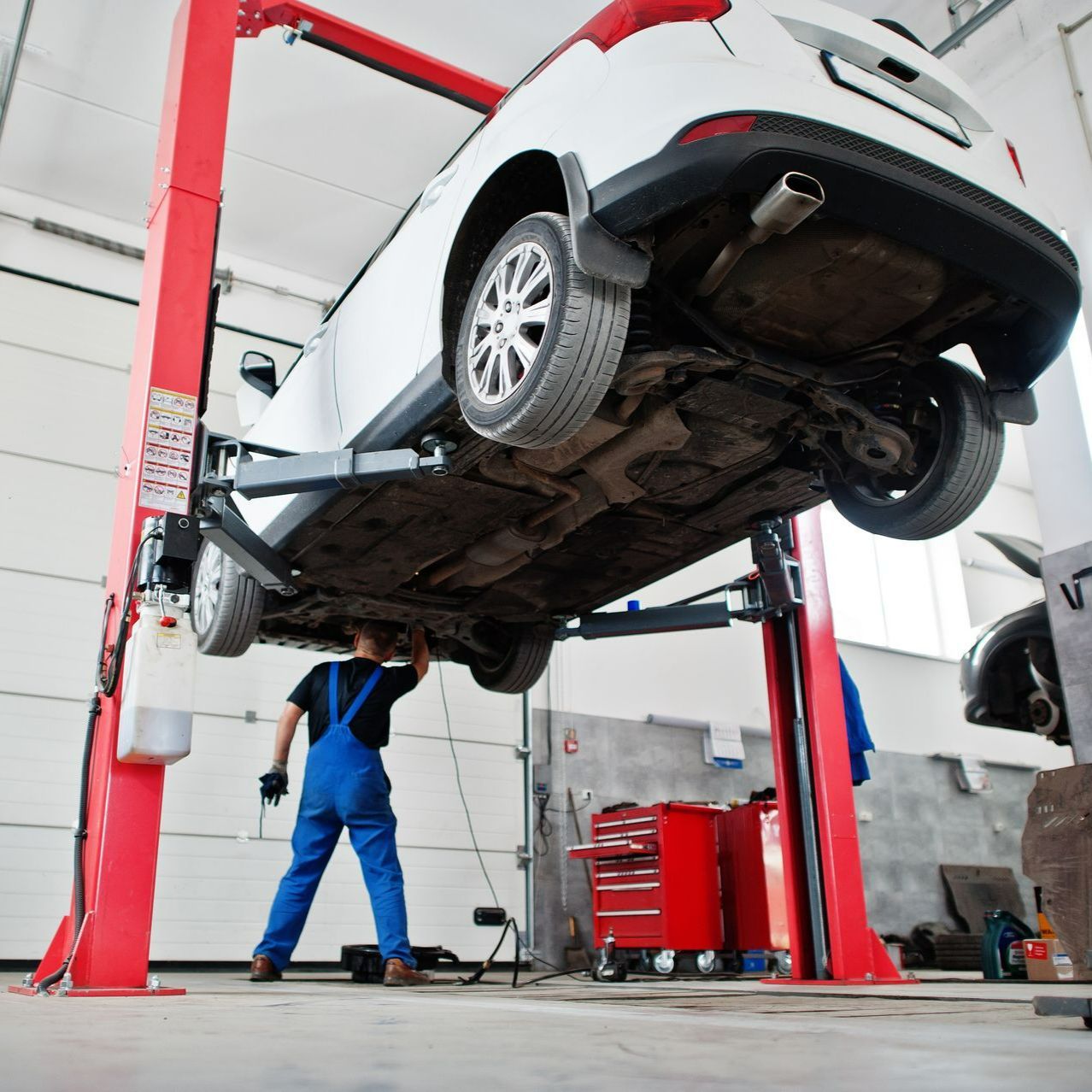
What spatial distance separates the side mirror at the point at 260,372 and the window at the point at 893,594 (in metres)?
7.17

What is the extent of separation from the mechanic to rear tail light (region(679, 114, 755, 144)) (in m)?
3.08

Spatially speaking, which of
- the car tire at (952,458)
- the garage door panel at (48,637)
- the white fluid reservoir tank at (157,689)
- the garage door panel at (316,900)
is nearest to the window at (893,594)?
the garage door panel at (316,900)

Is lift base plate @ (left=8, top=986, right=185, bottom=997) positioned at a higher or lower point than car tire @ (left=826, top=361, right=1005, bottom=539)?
lower

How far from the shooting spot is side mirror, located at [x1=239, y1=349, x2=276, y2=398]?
4.51 m

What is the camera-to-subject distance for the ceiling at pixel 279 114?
655 centimetres

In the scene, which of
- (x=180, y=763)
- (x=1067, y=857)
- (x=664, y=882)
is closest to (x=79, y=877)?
(x=1067, y=857)

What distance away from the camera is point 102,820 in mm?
3617

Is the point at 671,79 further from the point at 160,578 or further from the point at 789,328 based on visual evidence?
the point at 160,578

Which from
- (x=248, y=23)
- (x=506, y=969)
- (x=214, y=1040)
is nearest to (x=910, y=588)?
(x=506, y=969)

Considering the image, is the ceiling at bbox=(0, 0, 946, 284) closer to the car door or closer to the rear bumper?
the car door

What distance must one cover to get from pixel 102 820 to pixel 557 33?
5.58 meters

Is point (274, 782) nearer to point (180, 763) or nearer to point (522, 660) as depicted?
point (522, 660)

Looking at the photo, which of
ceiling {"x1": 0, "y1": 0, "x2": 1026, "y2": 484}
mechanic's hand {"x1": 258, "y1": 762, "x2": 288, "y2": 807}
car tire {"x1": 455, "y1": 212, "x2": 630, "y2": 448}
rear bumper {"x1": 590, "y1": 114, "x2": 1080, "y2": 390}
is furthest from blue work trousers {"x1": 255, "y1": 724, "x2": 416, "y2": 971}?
ceiling {"x1": 0, "y1": 0, "x2": 1026, "y2": 484}

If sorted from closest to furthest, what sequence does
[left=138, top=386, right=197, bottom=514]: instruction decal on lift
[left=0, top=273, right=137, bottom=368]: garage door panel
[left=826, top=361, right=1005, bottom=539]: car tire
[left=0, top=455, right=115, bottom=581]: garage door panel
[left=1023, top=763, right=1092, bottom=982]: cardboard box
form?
[left=1023, top=763, right=1092, bottom=982]: cardboard box
[left=826, top=361, right=1005, bottom=539]: car tire
[left=138, top=386, right=197, bottom=514]: instruction decal on lift
[left=0, top=455, right=115, bottom=581]: garage door panel
[left=0, top=273, right=137, bottom=368]: garage door panel
